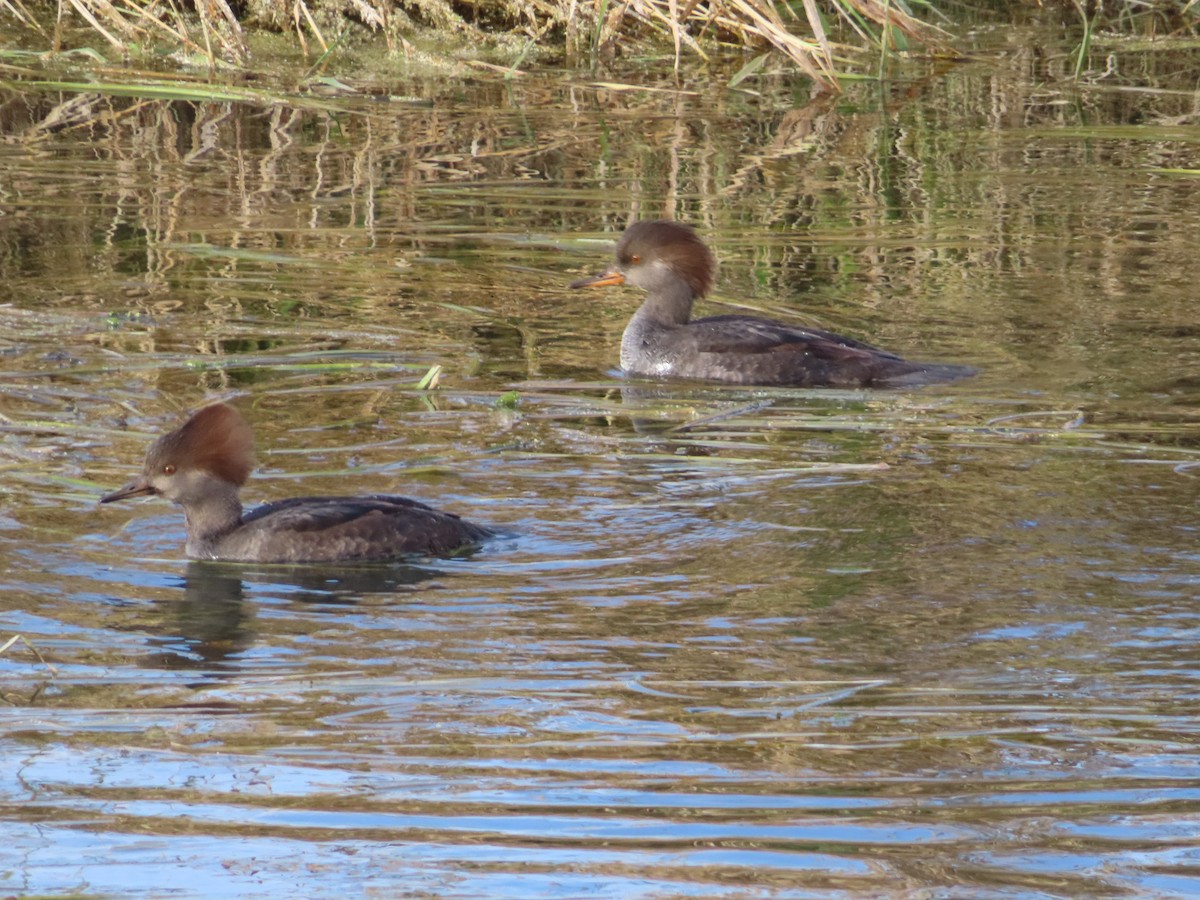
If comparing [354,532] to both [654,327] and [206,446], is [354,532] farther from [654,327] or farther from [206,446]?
[654,327]

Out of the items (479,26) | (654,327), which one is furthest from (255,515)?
(479,26)

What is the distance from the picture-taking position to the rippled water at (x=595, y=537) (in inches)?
183

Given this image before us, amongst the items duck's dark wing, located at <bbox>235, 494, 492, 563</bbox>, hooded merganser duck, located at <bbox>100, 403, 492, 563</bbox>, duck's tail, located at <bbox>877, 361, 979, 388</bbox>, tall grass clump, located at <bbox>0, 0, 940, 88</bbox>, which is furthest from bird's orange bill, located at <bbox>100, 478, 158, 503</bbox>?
tall grass clump, located at <bbox>0, 0, 940, 88</bbox>

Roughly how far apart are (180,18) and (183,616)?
9228 mm

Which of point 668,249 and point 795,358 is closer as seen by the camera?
point 795,358

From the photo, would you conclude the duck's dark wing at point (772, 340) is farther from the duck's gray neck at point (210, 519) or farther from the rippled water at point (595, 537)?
the duck's gray neck at point (210, 519)

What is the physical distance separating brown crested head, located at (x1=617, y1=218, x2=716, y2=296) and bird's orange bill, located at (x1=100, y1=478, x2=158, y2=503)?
13.0 ft

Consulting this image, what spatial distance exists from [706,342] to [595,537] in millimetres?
3043

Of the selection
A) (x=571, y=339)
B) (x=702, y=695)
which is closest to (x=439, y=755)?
(x=702, y=695)

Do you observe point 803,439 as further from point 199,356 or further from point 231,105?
point 231,105

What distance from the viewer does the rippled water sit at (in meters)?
4.64

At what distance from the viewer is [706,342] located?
10023mm

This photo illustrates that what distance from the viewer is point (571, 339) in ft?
34.8

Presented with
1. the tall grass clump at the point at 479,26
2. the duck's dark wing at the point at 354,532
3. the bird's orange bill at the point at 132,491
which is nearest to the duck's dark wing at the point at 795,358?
the duck's dark wing at the point at 354,532
